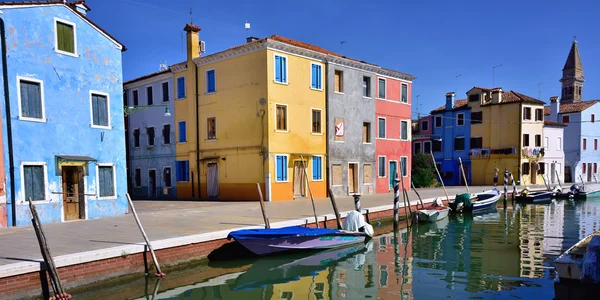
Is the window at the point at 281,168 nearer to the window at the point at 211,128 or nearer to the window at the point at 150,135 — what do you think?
the window at the point at 211,128

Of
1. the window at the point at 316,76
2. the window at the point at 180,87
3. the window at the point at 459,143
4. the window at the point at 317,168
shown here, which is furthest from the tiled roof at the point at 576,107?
the window at the point at 180,87

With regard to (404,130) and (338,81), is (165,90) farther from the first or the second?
(404,130)

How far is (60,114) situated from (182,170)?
1186 centimetres

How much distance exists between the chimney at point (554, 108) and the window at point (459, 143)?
11951 millimetres

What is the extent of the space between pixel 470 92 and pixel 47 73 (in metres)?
37.5

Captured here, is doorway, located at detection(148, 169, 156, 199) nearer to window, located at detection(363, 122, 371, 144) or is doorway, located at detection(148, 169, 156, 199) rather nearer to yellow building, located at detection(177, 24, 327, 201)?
yellow building, located at detection(177, 24, 327, 201)

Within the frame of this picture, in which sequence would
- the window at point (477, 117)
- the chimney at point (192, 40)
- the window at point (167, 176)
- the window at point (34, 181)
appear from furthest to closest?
the window at point (477, 117) < the window at point (167, 176) < the chimney at point (192, 40) < the window at point (34, 181)

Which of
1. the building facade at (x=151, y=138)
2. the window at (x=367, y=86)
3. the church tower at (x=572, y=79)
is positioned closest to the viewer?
the building facade at (x=151, y=138)

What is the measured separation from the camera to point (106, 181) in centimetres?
1477

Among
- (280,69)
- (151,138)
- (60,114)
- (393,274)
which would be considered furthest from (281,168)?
(393,274)

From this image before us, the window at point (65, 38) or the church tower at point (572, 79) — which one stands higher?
the church tower at point (572, 79)

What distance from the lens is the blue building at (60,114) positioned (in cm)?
1230

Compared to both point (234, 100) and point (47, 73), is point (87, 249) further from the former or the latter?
point (234, 100)

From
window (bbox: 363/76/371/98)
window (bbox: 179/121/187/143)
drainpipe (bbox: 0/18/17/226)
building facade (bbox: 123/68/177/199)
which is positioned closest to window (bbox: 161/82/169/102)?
building facade (bbox: 123/68/177/199)
